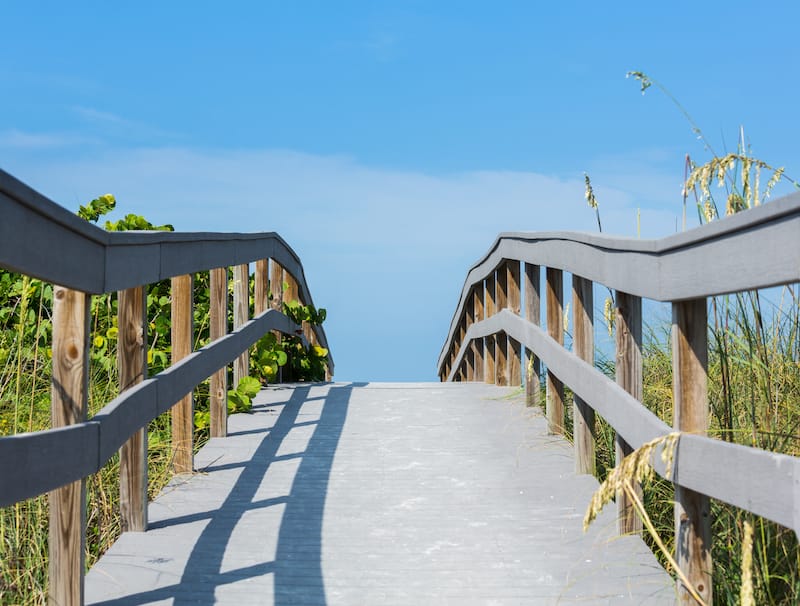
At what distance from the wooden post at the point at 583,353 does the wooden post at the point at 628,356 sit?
83 cm

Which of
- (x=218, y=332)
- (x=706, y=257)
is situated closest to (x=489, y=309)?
(x=218, y=332)

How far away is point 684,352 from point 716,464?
1.67 ft

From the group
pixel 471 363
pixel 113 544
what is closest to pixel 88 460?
pixel 113 544

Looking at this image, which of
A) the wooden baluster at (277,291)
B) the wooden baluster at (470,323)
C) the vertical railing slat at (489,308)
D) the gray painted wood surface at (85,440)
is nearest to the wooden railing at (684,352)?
the gray painted wood surface at (85,440)

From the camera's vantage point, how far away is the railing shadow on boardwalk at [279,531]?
389 cm

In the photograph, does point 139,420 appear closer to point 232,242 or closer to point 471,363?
point 232,242

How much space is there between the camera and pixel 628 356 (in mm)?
4270

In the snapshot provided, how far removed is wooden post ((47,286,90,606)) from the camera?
134 inches

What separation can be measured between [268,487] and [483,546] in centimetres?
148

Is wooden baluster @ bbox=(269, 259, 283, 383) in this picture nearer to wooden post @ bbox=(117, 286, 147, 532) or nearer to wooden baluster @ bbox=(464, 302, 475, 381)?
wooden baluster @ bbox=(464, 302, 475, 381)

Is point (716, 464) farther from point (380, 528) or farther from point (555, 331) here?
point (555, 331)

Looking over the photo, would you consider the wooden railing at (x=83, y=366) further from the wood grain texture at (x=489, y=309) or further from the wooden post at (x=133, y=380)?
the wood grain texture at (x=489, y=309)

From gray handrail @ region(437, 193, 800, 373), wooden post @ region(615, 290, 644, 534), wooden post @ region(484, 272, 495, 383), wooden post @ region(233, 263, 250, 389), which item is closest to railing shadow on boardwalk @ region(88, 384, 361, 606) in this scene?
wooden post @ region(233, 263, 250, 389)

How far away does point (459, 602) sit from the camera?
3.79 meters
